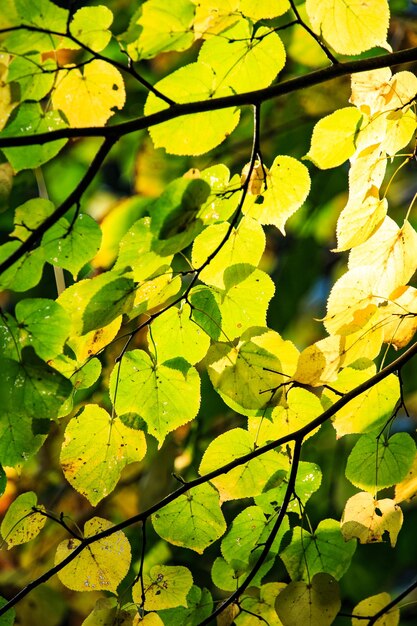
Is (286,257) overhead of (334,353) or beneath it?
beneath

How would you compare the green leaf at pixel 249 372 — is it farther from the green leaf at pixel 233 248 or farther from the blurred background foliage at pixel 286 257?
the blurred background foliage at pixel 286 257

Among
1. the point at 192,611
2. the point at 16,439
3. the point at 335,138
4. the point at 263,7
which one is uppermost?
the point at 263,7

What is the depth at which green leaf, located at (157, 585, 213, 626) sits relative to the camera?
0.74 meters

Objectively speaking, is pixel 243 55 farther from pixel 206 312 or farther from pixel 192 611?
pixel 192 611

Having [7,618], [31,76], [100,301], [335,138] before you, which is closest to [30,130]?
[31,76]

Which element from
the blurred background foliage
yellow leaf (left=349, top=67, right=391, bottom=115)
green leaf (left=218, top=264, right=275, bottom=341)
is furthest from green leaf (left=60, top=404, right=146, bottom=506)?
the blurred background foliage

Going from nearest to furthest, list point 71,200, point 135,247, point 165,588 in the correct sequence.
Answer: point 71,200, point 135,247, point 165,588

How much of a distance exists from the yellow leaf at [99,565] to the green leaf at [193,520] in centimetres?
4

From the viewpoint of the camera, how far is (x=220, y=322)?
634 millimetres

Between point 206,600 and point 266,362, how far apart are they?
0.28 metres

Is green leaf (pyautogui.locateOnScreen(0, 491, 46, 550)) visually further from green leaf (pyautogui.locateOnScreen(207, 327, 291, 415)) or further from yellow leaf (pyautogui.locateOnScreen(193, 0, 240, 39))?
yellow leaf (pyautogui.locateOnScreen(193, 0, 240, 39))

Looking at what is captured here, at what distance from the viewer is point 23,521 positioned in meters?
0.67

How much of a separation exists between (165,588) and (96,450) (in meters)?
0.15

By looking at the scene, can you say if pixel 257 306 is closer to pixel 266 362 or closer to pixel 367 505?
pixel 266 362
